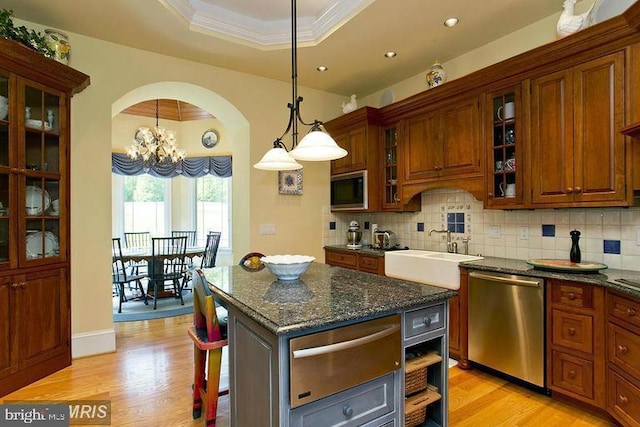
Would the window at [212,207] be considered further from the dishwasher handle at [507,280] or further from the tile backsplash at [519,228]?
the dishwasher handle at [507,280]

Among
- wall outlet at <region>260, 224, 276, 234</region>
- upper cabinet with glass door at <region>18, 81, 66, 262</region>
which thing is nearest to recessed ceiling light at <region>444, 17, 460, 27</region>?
wall outlet at <region>260, 224, 276, 234</region>

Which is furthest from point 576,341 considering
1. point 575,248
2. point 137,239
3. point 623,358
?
point 137,239

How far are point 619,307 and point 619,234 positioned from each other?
72cm

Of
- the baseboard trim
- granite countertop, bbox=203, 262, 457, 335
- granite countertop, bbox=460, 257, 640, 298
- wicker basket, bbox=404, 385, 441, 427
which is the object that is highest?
granite countertop, bbox=203, 262, 457, 335

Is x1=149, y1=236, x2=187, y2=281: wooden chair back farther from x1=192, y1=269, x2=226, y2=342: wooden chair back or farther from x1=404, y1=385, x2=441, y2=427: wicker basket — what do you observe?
x1=404, y1=385, x2=441, y2=427: wicker basket

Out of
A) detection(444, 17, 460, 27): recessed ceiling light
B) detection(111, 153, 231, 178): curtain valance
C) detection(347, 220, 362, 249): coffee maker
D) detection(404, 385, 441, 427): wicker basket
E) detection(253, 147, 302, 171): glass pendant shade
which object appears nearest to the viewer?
detection(404, 385, 441, 427): wicker basket

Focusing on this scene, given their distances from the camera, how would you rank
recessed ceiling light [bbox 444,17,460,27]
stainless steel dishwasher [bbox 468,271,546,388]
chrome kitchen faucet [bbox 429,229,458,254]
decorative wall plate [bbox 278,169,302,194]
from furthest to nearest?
1. decorative wall plate [bbox 278,169,302,194]
2. chrome kitchen faucet [bbox 429,229,458,254]
3. recessed ceiling light [bbox 444,17,460,27]
4. stainless steel dishwasher [bbox 468,271,546,388]

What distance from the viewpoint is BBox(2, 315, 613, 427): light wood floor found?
212cm

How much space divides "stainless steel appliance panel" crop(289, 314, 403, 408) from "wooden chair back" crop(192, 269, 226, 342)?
828mm

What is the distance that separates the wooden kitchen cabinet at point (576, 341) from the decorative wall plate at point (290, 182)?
110 inches

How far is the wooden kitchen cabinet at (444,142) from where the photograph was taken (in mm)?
3018

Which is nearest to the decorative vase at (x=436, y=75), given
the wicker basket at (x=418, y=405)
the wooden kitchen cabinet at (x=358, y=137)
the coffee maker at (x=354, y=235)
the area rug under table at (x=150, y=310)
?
the wooden kitchen cabinet at (x=358, y=137)

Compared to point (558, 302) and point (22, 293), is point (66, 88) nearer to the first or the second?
point (22, 293)

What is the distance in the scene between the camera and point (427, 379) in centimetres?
179
